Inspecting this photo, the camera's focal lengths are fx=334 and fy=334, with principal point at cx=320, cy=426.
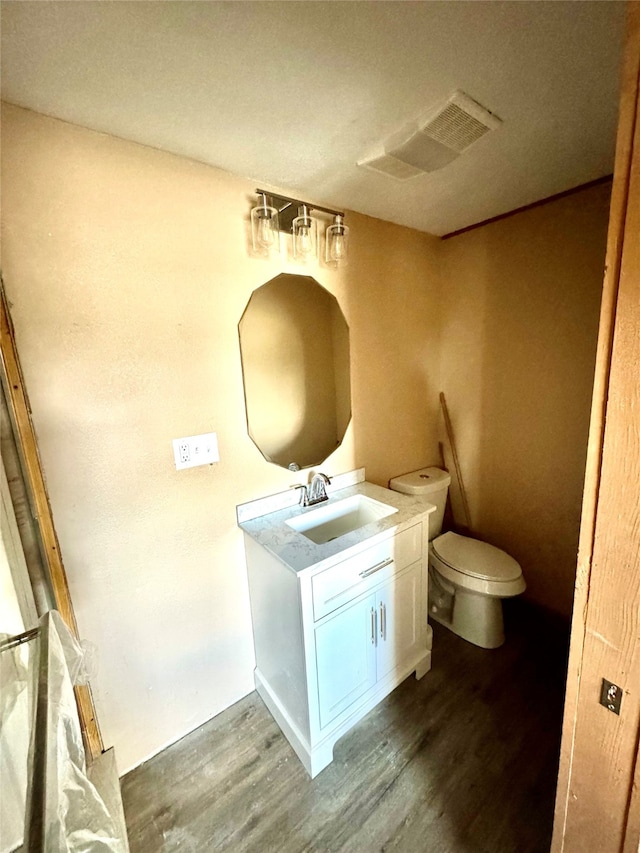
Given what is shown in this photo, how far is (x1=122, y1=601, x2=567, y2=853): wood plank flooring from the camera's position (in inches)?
43.0

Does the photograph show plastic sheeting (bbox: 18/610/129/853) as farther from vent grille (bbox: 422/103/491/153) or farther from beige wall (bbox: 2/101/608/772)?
vent grille (bbox: 422/103/491/153)

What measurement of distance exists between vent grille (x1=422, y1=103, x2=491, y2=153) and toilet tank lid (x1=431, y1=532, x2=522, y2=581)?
1870 millimetres

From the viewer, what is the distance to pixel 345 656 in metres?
1.32

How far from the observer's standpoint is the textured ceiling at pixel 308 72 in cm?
76

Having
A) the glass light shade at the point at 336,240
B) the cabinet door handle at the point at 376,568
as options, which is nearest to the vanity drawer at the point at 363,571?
the cabinet door handle at the point at 376,568

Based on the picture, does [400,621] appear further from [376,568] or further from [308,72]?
[308,72]

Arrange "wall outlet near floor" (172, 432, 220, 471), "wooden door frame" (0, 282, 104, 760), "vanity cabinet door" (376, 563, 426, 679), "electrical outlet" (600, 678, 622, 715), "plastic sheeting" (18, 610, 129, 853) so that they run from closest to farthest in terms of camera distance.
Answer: "plastic sheeting" (18, 610, 129, 853) < "electrical outlet" (600, 678, 622, 715) < "wooden door frame" (0, 282, 104, 760) < "wall outlet near floor" (172, 432, 220, 471) < "vanity cabinet door" (376, 563, 426, 679)

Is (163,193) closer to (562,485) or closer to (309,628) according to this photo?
(309,628)

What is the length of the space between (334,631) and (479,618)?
3.23ft

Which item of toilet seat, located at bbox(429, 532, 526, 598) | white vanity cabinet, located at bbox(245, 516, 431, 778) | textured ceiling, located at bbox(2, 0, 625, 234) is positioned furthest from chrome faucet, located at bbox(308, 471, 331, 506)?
textured ceiling, located at bbox(2, 0, 625, 234)

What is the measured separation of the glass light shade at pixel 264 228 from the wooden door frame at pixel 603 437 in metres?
1.10

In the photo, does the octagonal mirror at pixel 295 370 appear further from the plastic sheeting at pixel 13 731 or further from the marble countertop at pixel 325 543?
the plastic sheeting at pixel 13 731

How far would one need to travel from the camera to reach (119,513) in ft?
4.00

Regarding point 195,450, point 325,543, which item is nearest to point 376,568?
point 325,543
